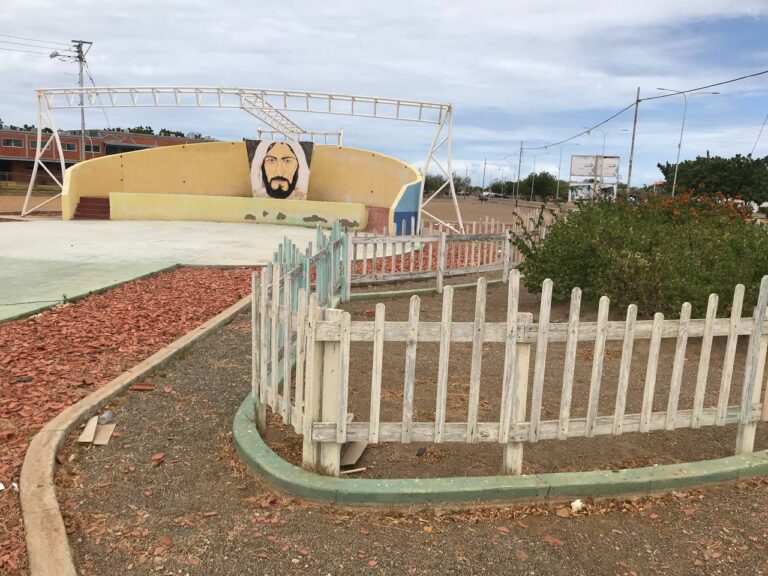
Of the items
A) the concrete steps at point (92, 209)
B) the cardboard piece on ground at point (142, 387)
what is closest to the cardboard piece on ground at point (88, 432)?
the cardboard piece on ground at point (142, 387)

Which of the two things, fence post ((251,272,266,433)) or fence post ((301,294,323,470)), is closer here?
fence post ((301,294,323,470))

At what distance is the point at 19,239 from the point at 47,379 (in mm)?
11187

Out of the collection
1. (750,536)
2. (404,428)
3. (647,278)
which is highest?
(647,278)

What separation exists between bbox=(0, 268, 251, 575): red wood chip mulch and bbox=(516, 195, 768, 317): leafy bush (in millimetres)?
4371

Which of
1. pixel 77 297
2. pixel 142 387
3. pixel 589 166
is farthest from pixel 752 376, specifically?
pixel 589 166

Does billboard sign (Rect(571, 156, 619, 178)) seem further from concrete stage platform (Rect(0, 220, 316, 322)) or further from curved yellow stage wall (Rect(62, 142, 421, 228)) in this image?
concrete stage platform (Rect(0, 220, 316, 322))

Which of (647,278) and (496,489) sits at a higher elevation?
(647,278)

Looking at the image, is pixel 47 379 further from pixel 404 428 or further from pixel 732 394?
pixel 732 394

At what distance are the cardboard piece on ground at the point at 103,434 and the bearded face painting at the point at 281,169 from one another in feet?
62.9

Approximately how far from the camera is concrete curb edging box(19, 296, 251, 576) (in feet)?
8.79

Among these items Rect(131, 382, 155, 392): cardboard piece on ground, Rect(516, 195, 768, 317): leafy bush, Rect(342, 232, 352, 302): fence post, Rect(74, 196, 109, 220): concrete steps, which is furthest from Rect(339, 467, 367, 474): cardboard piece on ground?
Rect(74, 196, 109, 220): concrete steps

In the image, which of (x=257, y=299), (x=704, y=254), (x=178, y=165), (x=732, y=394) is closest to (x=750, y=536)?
(x=732, y=394)

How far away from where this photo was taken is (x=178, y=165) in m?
24.4

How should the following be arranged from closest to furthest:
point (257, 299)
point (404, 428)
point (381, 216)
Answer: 1. point (404, 428)
2. point (257, 299)
3. point (381, 216)
